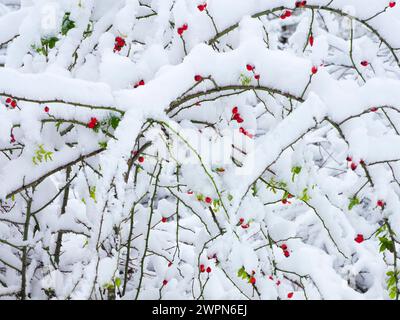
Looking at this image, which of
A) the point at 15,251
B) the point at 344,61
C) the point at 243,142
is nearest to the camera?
the point at 243,142

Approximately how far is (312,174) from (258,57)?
514 mm

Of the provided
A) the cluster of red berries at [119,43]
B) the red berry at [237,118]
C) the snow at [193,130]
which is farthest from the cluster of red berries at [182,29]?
the red berry at [237,118]

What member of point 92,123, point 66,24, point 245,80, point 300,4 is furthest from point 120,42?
point 300,4

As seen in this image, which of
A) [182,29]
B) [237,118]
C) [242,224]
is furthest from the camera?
[237,118]

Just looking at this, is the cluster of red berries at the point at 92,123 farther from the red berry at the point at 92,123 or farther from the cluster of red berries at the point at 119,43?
the cluster of red berries at the point at 119,43

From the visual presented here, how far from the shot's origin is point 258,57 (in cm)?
157

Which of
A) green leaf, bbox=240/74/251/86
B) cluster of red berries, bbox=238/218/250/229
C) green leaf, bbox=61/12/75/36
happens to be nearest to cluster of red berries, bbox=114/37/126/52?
green leaf, bbox=61/12/75/36

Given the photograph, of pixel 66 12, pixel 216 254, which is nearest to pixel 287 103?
pixel 216 254

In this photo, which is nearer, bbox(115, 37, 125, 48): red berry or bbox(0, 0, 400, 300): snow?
bbox(0, 0, 400, 300): snow

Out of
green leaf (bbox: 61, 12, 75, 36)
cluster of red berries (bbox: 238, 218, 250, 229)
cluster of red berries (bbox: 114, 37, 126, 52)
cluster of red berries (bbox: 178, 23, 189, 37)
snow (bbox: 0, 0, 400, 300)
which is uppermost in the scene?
green leaf (bbox: 61, 12, 75, 36)

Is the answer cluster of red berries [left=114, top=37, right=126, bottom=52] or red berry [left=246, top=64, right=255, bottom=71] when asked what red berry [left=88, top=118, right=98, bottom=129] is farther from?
red berry [left=246, top=64, right=255, bottom=71]

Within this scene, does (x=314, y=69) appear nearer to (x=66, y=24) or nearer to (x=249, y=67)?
(x=249, y=67)

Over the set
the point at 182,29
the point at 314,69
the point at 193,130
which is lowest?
the point at 193,130

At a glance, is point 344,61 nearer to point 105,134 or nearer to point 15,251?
point 105,134
